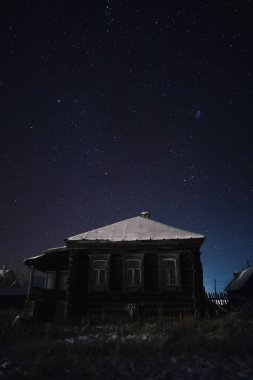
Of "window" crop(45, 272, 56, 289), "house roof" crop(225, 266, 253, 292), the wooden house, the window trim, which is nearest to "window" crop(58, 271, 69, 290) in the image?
"window" crop(45, 272, 56, 289)

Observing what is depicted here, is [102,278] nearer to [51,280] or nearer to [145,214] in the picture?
[145,214]

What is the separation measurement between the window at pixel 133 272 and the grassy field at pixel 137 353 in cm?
341

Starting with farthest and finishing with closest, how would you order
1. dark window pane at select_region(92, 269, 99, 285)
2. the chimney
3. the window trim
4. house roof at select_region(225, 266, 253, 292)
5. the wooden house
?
house roof at select_region(225, 266, 253, 292) → the chimney → dark window pane at select_region(92, 269, 99, 285) → the window trim → the wooden house

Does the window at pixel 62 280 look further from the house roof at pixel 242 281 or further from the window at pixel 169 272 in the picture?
the house roof at pixel 242 281

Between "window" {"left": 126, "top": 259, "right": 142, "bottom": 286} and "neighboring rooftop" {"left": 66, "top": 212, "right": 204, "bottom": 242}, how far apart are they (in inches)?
45.3

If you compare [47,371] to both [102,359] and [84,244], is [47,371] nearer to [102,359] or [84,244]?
[102,359]

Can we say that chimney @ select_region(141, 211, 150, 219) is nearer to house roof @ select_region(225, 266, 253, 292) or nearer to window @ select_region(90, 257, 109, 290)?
window @ select_region(90, 257, 109, 290)

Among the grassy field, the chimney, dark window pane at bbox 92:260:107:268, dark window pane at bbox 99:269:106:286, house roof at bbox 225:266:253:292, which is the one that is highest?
the chimney

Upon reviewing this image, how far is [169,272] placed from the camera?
13.8m

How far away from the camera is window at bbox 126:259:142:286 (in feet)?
45.2

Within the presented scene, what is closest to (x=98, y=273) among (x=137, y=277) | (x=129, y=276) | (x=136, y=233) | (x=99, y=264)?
(x=99, y=264)

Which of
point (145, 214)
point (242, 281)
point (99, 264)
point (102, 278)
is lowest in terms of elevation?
point (102, 278)

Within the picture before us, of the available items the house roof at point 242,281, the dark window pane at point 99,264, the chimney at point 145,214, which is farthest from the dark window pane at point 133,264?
the house roof at point 242,281

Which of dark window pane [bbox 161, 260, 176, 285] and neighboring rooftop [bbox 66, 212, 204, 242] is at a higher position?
neighboring rooftop [bbox 66, 212, 204, 242]
